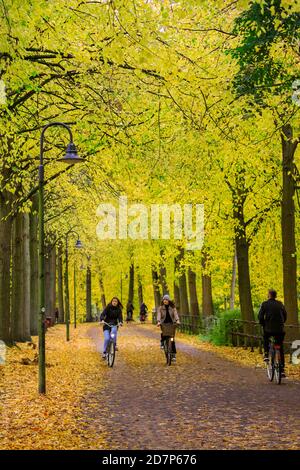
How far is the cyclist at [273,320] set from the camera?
16797 mm

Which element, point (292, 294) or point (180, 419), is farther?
point (292, 294)

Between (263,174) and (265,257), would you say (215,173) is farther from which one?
(265,257)

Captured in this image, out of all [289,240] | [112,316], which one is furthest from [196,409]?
[289,240]

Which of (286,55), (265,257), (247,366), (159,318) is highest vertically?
(286,55)

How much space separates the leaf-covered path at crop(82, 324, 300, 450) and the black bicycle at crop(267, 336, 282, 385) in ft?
0.95

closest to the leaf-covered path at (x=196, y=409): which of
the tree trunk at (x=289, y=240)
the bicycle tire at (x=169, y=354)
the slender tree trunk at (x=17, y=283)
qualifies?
the bicycle tire at (x=169, y=354)

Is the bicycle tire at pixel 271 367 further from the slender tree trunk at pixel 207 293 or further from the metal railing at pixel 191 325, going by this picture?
the metal railing at pixel 191 325

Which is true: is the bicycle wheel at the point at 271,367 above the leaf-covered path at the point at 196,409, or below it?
above

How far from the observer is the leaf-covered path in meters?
10.1

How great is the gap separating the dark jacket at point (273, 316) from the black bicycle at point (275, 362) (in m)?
0.28

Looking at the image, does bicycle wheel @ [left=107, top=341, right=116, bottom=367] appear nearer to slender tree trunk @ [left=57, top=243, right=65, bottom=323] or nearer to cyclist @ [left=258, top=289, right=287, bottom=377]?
cyclist @ [left=258, top=289, right=287, bottom=377]

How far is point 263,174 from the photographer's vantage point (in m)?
24.0

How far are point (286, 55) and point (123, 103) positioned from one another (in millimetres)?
3927
